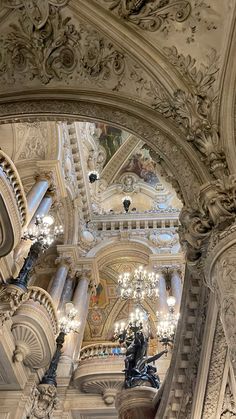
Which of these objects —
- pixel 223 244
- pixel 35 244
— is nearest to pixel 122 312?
pixel 35 244

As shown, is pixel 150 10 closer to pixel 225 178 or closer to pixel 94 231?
pixel 225 178

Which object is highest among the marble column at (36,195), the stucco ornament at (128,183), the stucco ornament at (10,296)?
the stucco ornament at (128,183)

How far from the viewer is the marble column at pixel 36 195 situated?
11.5 meters

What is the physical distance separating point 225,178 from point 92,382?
8359 millimetres

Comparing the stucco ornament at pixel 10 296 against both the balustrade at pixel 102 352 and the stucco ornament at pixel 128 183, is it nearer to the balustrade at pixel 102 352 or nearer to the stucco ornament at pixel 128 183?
the balustrade at pixel 102 352

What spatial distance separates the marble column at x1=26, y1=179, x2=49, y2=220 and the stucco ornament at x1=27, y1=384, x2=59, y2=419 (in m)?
4.23

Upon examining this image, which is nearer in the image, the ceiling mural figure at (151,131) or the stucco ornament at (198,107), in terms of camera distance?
the ceiling mural figure at (151,131)

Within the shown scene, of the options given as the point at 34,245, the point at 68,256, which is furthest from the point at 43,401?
the point at 68,256

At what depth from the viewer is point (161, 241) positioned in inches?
646

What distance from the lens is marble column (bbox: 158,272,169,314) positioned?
531 inches

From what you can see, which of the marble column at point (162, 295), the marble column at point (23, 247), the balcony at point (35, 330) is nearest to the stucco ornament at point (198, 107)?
the marble column at point (23, 247)

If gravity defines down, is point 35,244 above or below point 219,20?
below

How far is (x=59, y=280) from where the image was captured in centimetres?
1388

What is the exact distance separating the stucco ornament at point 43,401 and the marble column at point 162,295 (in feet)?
13.9
